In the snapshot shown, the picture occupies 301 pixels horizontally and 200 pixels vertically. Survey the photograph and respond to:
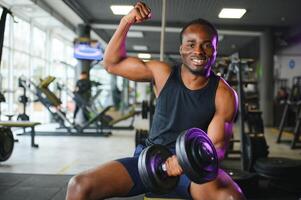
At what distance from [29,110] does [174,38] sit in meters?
4.18

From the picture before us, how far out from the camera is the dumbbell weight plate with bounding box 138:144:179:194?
3.48 feet

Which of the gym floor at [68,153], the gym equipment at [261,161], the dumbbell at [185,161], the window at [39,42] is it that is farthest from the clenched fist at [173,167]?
the window at [39,42]

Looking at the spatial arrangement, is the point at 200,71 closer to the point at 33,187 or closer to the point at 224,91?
the point at 224,91

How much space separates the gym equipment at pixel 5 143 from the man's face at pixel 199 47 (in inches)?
107

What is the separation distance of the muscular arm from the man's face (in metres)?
0.11

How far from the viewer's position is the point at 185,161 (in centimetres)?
99

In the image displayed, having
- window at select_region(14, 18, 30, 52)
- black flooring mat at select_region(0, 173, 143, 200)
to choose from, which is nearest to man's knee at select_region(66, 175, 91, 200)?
black flooring mat at select_region(0, 173, 143, 200)

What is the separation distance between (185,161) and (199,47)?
0.46 metres

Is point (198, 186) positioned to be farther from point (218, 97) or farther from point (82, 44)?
point (82, 44)

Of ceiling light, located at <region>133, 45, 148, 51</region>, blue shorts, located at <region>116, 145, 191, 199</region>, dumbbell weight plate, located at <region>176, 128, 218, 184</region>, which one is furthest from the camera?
ceiling light, located at <region>133, 45, 148, 51</region>

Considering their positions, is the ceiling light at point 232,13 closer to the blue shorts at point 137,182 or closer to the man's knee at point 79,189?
the blue shorts at point 137,182

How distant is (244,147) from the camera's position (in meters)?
3.21

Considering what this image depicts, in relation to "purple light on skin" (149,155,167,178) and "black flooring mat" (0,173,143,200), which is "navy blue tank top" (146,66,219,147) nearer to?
"purple light on skin" (149,155,167,178)

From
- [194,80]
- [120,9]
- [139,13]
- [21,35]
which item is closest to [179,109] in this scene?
[194,80]
